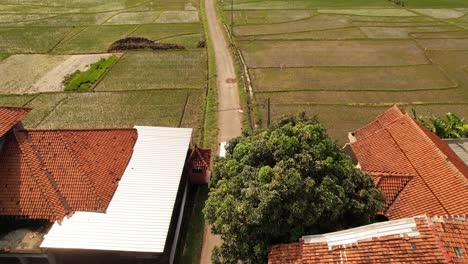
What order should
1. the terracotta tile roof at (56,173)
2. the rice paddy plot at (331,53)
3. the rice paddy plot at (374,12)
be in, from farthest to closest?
the rice paddy plot at (374,12), the rice paddy plot at (331,53), the terracotta tile roof at (56,173)

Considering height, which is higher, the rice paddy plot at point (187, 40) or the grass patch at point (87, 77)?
the rice paddy plot at point (187, 40)

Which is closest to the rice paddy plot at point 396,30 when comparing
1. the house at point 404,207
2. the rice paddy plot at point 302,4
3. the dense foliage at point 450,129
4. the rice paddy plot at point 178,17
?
the rice paddy plot at point 302,4

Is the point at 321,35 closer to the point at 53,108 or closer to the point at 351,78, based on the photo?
the point at 351,78

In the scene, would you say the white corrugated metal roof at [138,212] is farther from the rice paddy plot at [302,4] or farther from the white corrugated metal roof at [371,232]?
the rice paddy plot at [302,4]

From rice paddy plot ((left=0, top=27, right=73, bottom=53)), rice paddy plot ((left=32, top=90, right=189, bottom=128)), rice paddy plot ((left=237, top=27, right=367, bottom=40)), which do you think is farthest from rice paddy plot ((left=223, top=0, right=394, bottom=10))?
rice paddy plot ((left=32, top=90, right=189, bottom=128))

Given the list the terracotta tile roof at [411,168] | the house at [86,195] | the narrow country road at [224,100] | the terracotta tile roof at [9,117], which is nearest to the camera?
the house at [86,195]

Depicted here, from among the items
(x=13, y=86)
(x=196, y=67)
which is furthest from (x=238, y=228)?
(x=13, y=86)

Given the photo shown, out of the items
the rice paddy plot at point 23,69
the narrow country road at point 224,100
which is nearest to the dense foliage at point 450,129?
the narrow country road at point 224,100

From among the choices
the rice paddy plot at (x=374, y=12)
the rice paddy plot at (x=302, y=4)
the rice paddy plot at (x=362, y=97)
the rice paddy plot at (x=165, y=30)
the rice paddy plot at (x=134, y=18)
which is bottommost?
the rice paddy plot at (x=362, y=97)

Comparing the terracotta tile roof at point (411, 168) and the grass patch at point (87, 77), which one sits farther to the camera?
the grass patch at point (87, 77)

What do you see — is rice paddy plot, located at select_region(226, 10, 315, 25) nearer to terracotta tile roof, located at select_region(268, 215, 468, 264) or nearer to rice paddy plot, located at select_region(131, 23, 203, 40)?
rice paddy plot, located at select_region(131, 23, 203, 40)
